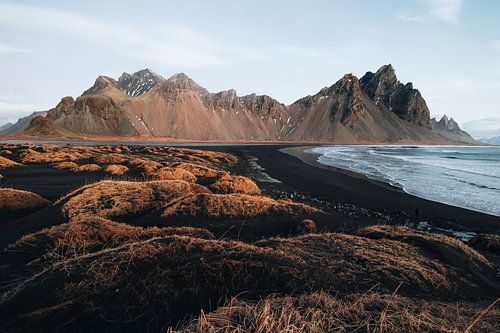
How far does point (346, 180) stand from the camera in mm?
32469

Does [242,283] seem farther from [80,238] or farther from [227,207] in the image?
[227,207]

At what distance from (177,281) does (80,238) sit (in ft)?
17.3

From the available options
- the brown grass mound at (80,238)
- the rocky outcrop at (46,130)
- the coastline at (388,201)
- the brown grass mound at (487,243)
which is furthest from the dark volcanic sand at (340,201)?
the rocky outcrop at (46,130)

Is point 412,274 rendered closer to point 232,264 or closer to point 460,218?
point 232,264

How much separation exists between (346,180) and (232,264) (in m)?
28.4

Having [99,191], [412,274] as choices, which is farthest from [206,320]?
[99,191]

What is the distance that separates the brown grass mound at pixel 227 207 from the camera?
46.5ft

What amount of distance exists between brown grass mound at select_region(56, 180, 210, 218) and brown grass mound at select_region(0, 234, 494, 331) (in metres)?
7.03

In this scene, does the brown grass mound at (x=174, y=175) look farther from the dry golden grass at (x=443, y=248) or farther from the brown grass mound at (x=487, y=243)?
the brown grass mound at (x=487, y=243)

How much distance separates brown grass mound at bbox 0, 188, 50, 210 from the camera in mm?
14353

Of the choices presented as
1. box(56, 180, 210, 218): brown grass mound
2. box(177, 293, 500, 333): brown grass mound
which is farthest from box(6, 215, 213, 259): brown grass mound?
box(177, 293, 500, 333): brown grass mound

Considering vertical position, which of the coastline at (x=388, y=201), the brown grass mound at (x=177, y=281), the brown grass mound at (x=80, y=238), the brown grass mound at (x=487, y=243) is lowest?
the coastline at (x=388, y=201)

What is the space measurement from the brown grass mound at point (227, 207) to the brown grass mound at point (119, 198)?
160cm

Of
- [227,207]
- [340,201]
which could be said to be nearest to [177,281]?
[227,207]
